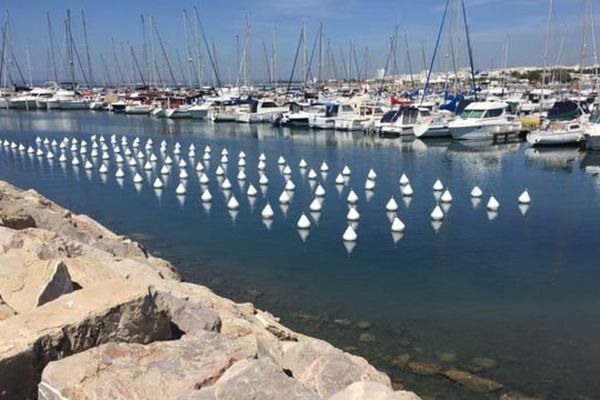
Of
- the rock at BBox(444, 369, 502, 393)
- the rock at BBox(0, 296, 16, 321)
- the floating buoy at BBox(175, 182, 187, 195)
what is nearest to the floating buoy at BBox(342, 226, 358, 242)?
the rock at BBox(444, 369, 502, 393)

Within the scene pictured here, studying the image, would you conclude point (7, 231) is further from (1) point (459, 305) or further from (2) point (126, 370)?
(1) point (459, 305)

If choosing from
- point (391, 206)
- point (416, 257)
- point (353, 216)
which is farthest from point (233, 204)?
point (416, 257)

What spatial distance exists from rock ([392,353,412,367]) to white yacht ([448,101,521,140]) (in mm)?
39247

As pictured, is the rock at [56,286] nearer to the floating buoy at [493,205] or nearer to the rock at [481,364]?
the rock at [481,364]

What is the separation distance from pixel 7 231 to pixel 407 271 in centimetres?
1133

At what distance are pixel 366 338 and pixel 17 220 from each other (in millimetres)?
8227

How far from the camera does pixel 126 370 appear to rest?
20.1 feet

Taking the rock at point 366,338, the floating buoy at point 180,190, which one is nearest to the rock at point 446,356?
the rock at point 366,338

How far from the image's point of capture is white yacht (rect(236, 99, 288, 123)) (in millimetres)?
68500

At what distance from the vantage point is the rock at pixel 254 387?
5.80 meters

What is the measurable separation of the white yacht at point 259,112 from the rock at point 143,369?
61.1 meters

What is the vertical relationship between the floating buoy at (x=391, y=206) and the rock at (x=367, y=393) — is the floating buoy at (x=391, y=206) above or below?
below

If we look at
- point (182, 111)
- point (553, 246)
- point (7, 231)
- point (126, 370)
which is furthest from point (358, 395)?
point (182, 111)

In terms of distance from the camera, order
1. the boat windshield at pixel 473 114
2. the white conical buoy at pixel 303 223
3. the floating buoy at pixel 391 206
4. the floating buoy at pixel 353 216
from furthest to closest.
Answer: the boat windshield at pixel 473 114, the floating buoy at pixel 391 206, the floating buoy at pixel 353 216, the white conical buoy at pixel 303 223
